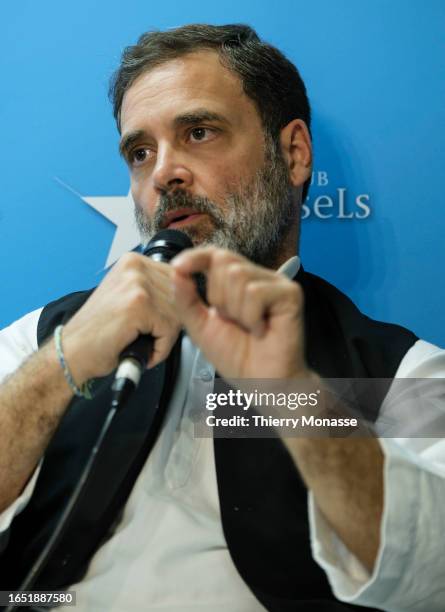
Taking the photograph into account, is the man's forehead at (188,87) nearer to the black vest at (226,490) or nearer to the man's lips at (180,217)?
the man's lips at (180,217)

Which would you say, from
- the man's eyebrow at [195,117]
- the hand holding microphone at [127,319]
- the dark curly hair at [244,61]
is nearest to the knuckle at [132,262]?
the hand holding microphone at [127,319]

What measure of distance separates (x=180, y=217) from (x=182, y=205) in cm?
2

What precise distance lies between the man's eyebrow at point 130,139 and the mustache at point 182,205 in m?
0.16

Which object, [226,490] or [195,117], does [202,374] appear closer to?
[226,490]

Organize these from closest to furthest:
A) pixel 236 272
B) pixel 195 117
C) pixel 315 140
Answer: pixel 236 272, pixel 195 117, pixel 315 140

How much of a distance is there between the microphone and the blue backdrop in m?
0.57

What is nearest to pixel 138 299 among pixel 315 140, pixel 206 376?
pixel 206 376

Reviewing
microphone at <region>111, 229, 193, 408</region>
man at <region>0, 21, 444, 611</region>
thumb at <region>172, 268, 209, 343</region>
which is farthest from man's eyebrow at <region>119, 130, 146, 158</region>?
thumb at <region>172, 268, 209, 343</region>

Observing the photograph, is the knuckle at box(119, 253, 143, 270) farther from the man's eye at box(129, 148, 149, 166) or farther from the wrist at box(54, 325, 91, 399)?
the man's eye at box(129, 148, 149, 166)

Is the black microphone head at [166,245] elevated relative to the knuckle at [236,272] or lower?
elevated

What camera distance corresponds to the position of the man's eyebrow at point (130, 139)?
117 centimetres

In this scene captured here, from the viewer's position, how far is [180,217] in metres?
1.08

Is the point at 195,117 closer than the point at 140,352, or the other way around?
the point at 140,352

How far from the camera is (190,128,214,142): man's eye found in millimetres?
1146
